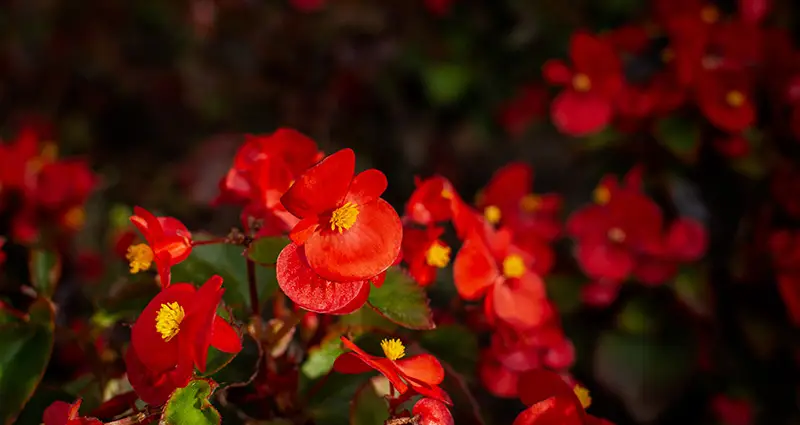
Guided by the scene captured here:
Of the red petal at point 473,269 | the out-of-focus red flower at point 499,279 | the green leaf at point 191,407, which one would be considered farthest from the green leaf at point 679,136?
the green leaf at point 191,407

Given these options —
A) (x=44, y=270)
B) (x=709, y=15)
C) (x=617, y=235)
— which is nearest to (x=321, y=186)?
(x=44, y=270)

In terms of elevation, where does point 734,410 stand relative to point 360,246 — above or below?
below

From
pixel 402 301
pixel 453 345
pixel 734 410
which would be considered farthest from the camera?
pixel 734 410

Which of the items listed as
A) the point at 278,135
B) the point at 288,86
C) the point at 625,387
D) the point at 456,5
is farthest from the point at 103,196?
the point at 625,387

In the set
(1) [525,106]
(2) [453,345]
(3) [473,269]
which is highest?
(3) [473,269]

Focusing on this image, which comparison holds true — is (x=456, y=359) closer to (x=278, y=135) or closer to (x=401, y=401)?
(x=401, y=401)

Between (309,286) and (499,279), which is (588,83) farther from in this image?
(309,286)

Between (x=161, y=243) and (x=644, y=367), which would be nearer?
(x=161, y=243)
